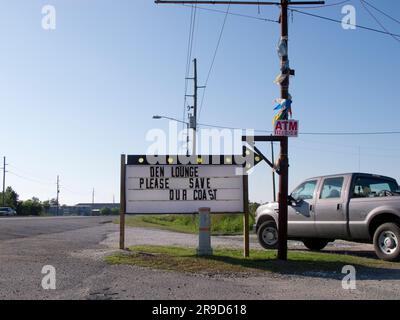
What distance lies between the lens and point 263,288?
8930 millimetres

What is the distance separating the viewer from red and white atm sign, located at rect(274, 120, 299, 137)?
11891 millimetres

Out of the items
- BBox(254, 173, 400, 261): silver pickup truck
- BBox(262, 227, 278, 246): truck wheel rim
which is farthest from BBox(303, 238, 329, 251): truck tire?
BBox(262, 227, 278, 246): truck wheel rim

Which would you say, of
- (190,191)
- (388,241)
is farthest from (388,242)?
(190,191)

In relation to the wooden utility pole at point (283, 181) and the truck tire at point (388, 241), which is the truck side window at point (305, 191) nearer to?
the truck tire at point (388, 241)

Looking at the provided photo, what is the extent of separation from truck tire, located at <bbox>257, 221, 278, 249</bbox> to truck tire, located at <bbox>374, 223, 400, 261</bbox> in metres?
3.44

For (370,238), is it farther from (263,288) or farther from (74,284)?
(74,284)

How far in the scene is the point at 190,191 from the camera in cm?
1410

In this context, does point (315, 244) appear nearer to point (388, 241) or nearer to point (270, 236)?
point (270, 236)

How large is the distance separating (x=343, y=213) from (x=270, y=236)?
2.71m

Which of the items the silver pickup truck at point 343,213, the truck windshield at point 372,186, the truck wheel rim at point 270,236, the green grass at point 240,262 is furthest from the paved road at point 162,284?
the truck wheel rim at point 270,236
